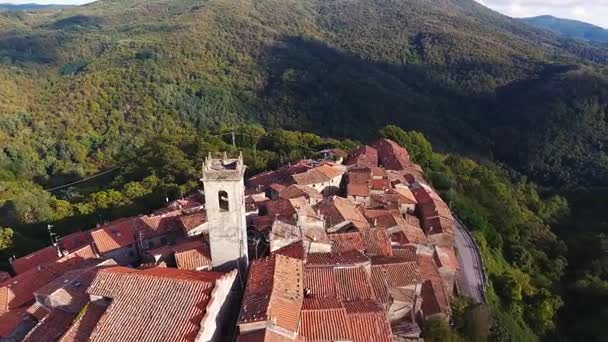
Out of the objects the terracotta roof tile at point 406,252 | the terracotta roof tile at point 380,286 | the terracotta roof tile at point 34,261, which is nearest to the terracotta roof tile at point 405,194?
the terracotta roof tile at point 406,252

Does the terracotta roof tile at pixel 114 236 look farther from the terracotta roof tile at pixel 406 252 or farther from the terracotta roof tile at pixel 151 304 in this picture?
the terracotta roof tile at pixel 406 252

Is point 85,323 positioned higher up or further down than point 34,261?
higher up

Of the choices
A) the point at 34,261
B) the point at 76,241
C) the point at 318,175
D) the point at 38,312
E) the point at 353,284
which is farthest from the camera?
the point at 318,175

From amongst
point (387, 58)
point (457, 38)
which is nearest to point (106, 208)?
point (387, 58)

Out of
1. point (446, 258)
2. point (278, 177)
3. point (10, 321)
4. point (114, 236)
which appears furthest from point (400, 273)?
point (278, 177)

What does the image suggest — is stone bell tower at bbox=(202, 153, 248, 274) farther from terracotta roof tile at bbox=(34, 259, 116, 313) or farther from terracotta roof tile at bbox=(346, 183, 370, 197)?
terracotta roof tile at bbox=(346, 183, 370, 197)

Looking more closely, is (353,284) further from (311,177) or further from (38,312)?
(311,177)

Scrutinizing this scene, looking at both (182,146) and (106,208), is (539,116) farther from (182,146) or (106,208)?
(106,208)

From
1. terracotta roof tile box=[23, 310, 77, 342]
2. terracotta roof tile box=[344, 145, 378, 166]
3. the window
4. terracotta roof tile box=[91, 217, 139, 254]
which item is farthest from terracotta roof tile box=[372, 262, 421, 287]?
terracotta roof tile box=[344, 145, 378, 166]
